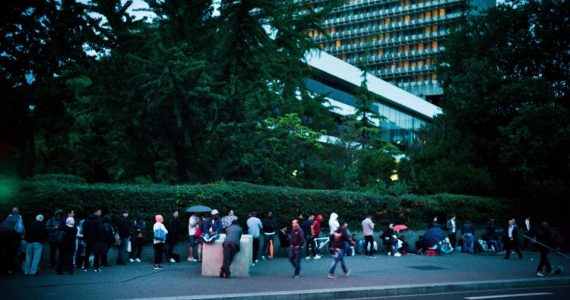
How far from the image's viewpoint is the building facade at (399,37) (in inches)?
4055

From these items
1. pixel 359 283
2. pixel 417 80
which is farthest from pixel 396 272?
pixel 417 80

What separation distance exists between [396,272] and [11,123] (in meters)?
11.6

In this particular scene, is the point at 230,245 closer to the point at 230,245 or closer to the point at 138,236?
the point at 230,245

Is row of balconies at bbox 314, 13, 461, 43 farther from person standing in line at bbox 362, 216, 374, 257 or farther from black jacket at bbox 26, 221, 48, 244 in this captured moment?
black jacket at bbox 26, 221, 48, 244

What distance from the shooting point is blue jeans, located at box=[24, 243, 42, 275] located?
13625mm

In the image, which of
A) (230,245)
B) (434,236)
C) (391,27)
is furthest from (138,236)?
(391,27)

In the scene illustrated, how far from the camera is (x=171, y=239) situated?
16906mm

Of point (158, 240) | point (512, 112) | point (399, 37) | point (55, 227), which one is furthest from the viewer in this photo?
point (399, 37)

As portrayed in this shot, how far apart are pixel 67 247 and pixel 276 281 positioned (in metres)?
5.63

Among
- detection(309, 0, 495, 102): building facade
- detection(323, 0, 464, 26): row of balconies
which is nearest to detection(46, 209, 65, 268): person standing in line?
detection(309, 0, 495, 102): building facade

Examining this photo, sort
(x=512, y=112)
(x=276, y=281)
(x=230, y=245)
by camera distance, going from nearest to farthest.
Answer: (x=276, y=281)
(x=230, y=245)
(x=512, y=112)

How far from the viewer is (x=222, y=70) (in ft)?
66.7

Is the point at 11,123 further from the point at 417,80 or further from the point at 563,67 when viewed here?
the point at 417,80

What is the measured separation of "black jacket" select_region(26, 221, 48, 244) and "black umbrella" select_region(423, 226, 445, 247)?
47.4 feet
